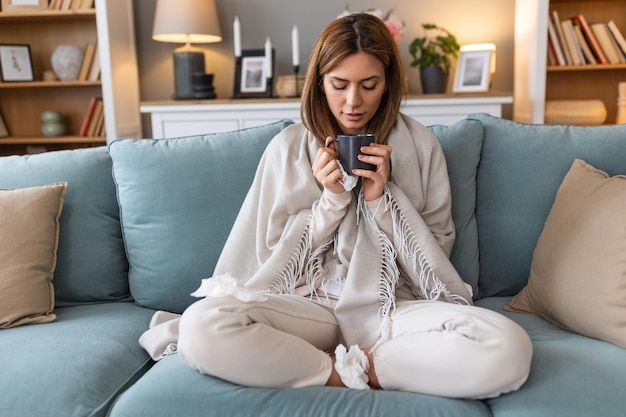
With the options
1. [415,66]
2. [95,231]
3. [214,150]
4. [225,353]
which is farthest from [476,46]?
[225,353]

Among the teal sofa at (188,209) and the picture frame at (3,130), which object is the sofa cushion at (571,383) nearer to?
the teal sofa at (188,209)

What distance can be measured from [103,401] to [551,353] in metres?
0.91

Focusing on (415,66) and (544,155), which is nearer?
(544,155)

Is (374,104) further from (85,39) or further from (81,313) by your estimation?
(85,39)

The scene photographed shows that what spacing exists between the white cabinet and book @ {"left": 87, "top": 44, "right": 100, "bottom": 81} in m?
0.54

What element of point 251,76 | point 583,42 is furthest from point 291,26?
point 583,42

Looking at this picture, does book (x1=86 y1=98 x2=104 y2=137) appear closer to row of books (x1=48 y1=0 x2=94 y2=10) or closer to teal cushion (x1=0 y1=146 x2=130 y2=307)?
row of books (x1=48 y1=0 x2=94 y2=10)

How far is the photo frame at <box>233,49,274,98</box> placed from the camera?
12.0ft

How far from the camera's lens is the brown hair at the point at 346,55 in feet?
5.23

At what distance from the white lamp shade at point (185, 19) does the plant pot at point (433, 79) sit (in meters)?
1.18

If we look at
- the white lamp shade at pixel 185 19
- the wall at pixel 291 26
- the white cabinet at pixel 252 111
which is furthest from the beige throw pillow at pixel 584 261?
the white lamp shade at pixel 185 19

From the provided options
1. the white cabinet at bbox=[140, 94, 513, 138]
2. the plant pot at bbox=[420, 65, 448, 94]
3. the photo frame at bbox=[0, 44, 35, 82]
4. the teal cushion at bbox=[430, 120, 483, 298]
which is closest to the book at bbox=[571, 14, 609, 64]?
the white cabinet at bbox=[140, 94, 513, 138]

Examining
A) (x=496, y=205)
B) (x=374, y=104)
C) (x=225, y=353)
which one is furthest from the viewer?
(x=496, y=205)

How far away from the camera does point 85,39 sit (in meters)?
3.93
